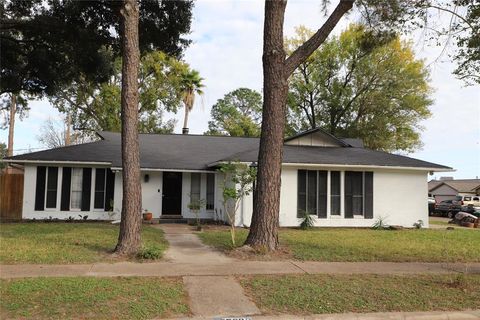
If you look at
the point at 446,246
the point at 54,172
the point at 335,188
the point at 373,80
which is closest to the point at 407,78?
the point at 373,80

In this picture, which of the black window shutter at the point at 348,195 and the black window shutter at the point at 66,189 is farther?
the black window shutter at the point at 66,189

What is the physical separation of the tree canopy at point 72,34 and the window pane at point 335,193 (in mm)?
8218

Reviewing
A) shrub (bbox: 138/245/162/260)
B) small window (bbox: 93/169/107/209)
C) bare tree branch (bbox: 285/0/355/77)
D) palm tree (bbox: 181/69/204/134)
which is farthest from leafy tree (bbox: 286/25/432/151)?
shrub (bbox: 138/245/162/260)

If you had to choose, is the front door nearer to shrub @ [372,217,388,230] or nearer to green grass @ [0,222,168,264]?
green grass @ [0,222,168,264]

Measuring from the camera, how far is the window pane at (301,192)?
17875 mm

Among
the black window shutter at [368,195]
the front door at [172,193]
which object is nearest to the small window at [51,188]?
the front door at [172,193]

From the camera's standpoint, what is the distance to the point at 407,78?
3734 centimetres

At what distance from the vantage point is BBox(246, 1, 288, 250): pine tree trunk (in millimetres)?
10688

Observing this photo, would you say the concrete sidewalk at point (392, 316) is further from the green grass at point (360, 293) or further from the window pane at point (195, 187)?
the window pane at point (195, 187)

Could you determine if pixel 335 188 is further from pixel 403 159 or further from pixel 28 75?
pixel 28 75

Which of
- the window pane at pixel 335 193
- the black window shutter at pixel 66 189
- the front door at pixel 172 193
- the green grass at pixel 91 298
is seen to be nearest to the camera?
the green grass at pixel 91 298

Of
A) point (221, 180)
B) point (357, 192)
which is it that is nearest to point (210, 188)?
point (221, 180)

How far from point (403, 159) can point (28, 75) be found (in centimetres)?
1690

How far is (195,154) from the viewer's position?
21.4 meters
